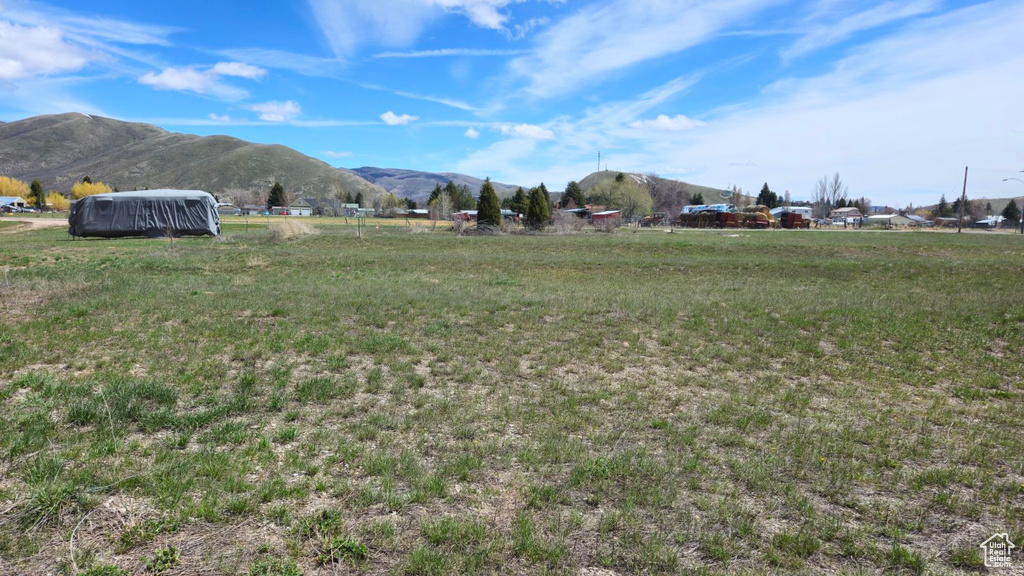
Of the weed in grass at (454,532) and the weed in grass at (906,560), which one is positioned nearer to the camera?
the weed in grass at (906,560)

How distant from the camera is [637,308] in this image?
11.8 meters

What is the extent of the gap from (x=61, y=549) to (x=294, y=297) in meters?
9.36

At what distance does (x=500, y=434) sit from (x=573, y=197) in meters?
106

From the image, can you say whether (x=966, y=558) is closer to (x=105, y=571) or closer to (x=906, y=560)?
(x=906, y=560)

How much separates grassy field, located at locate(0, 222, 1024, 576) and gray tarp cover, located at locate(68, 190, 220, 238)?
24378 mm

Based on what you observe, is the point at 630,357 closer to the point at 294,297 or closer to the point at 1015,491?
the point at 1015,491

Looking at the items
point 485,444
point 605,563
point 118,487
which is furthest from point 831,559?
point 118,487

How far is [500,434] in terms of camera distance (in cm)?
541

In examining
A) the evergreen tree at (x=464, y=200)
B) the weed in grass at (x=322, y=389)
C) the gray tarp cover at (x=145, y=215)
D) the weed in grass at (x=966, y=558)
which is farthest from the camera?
the evergreen tree at (x=464, y=200)

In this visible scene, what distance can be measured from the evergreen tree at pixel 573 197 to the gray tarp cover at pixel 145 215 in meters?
77.8

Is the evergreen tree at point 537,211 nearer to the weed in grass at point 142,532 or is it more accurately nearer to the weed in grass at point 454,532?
the weed in grass at point 454,532

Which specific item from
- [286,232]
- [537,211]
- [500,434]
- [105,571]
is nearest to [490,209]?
[537,211]

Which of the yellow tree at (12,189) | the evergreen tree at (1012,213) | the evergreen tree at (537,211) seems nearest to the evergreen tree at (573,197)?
the evergreen tree at (537,211)

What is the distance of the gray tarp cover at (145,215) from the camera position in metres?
32.7
